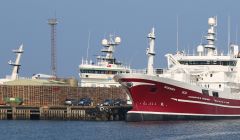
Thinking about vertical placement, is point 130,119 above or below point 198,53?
below

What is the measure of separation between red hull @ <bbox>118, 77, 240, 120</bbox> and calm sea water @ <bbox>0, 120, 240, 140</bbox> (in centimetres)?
112

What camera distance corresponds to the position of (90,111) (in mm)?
101562

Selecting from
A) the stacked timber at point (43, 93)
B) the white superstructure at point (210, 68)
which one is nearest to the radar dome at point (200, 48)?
the white superstructure at point (210, 68)

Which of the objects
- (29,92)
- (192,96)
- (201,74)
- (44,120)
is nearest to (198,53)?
(201,74)

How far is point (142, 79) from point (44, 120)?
20.7m

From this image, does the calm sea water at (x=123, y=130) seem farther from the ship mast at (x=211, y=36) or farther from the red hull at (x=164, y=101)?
the ship mast at (x=211, y=36)

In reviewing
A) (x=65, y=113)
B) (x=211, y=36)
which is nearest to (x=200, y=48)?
(x=211, y=36)

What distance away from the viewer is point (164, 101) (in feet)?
285

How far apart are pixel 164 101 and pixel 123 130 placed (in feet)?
25.1

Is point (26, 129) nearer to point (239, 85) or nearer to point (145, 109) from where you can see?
point (145, 109)

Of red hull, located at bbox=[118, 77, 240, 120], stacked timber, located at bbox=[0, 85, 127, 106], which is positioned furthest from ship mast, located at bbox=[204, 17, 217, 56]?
stacked timber, located at bbox=[0, 85, 127, 106]

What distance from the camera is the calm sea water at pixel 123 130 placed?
245 feet

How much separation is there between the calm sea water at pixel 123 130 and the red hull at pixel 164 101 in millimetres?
1116

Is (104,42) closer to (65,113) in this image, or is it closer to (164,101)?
(65,113)
